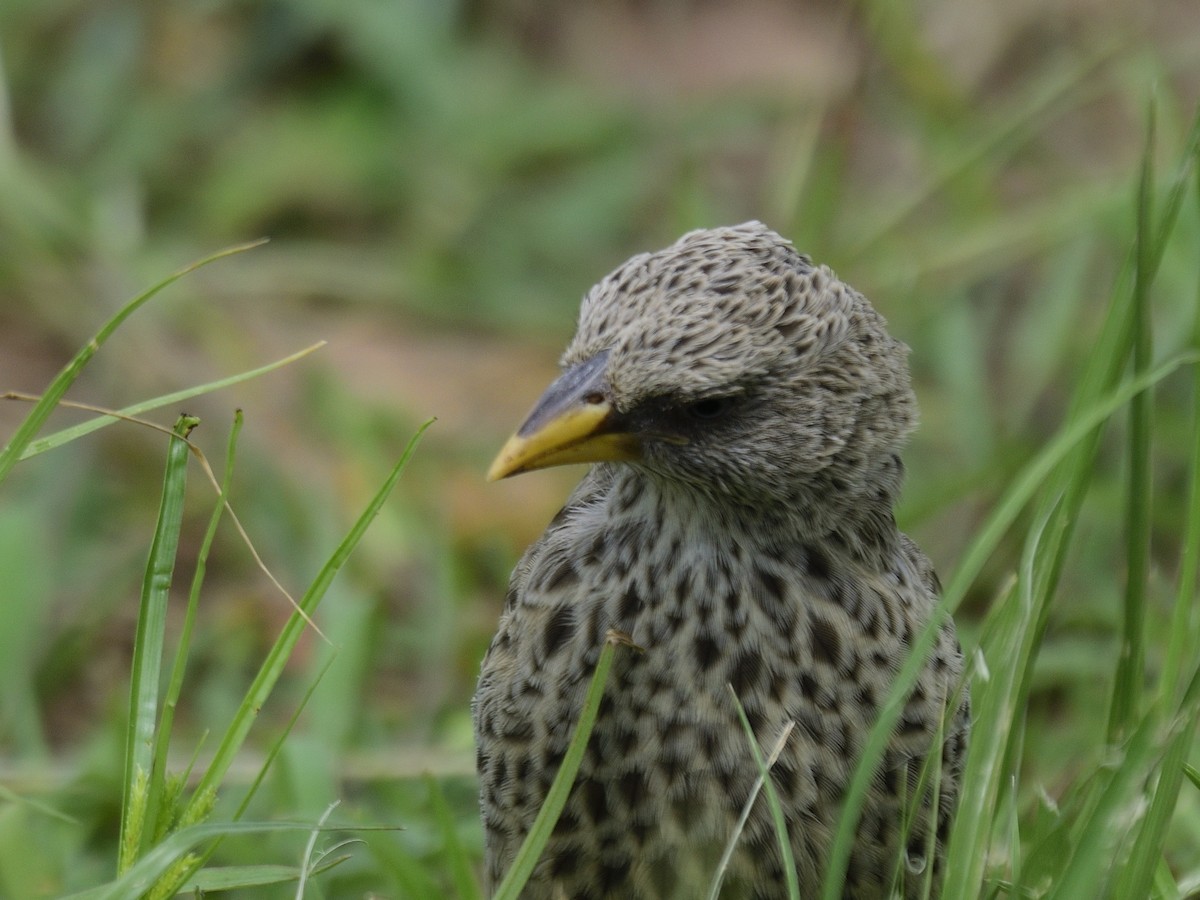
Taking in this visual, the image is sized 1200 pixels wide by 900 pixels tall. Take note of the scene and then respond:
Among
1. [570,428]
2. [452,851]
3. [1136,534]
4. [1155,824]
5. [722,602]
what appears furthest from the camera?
[452,851]

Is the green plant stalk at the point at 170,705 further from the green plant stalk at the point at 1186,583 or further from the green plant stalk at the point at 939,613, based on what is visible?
the green plant stalk at the point at 1186,583

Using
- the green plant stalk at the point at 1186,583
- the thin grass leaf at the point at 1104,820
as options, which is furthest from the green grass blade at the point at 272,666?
the green plant stalk at the point at 1186,583

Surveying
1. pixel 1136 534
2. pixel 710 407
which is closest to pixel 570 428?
pixel 710 407

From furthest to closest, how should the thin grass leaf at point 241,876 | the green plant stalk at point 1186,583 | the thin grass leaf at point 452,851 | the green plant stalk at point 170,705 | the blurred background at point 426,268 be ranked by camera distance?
the blurred background at point 426,268, the thin grass leaf at point 452,851, the green plant stalk at point 1186,583, the thin grass leaf at point 241,876, the green plant stalk at point 170,705

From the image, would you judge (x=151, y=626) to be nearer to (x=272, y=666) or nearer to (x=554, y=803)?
(x=272, y=666)

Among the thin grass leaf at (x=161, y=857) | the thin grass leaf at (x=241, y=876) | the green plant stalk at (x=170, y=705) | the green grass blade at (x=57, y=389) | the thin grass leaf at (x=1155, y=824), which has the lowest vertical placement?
the thin grass leaf at (x=1155, y=824)

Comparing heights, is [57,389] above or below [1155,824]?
above

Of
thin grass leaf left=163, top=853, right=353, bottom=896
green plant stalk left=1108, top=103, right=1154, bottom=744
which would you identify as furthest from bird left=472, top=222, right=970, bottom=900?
thin grass leaf left=163, top=853, right=353, bottom=896

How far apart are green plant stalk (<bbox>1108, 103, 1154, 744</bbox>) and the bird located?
23 centimetres

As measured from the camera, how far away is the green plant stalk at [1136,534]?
2.51 metres

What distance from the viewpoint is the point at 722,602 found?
251 centimetres

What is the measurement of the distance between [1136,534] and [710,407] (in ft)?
2.05

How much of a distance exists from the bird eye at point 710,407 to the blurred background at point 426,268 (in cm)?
70

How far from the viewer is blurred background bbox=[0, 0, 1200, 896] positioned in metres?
3.91
